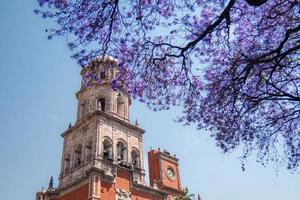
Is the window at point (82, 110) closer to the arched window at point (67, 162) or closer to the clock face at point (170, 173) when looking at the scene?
the arched window at point (67, 162)

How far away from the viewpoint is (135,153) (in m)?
32.5

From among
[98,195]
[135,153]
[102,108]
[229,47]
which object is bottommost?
[229,47]

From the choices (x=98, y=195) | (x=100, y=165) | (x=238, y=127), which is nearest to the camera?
(x=238, y=127)

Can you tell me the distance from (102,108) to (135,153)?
5334 mm

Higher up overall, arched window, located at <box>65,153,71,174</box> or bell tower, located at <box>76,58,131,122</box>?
bell tower, located at <box>76,58,131,122</box>

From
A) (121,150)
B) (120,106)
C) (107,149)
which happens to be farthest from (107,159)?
(120,106)

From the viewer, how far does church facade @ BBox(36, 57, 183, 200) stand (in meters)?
27.3

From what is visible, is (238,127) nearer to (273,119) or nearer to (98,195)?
(273,119)

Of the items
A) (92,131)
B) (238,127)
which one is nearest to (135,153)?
(92,131)

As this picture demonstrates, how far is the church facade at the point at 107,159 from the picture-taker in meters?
27.3

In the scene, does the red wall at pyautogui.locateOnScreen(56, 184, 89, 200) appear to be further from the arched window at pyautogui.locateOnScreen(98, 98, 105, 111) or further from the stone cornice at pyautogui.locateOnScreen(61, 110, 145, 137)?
the arched window at pyautogui.locateOnScreen(98, 98, 105, 111)

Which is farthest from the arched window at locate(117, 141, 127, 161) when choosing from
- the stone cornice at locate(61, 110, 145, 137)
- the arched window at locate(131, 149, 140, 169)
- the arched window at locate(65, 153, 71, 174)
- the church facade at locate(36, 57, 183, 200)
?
the arched window at locate(65, 153, 71, 174)

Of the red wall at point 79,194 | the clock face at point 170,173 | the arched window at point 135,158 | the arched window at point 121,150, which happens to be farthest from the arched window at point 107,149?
the clock face at point 170,173

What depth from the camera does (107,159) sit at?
1150 inches
